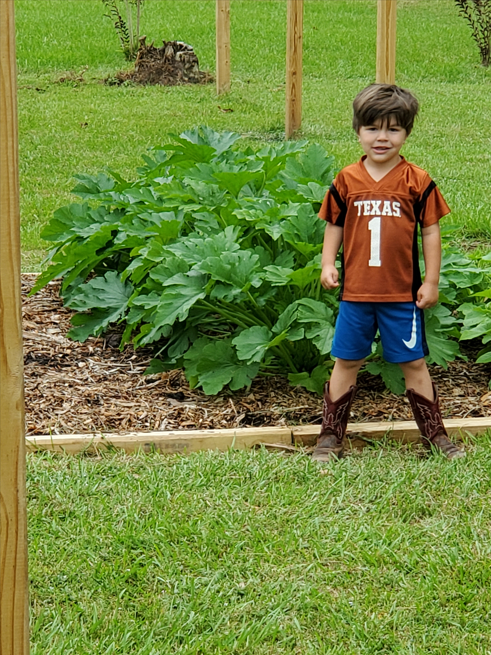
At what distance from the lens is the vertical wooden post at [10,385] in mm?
1565

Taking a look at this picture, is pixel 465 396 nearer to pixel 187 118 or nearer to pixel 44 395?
pixel 44 395

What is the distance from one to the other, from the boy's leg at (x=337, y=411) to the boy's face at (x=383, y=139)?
2.40ft

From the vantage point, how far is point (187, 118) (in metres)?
11.0

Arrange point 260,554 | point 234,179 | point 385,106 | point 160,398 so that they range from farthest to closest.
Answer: point 234,179, point 160,398, point 385,106, point 260,554

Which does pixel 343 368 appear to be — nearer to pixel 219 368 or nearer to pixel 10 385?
pixel 219 368

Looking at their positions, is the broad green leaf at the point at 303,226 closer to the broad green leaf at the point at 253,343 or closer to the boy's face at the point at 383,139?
the broad green leaf at the point at 253,343

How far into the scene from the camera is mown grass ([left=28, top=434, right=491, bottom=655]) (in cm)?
236

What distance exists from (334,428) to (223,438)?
1.35 ft

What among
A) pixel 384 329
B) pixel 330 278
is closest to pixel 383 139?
pixel 330 278

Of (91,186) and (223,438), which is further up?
(91,186)

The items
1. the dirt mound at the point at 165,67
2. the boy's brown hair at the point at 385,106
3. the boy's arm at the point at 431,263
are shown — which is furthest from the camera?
the dirt mound at the point at 165,67

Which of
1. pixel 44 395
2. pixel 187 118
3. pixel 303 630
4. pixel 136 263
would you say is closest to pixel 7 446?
pixel 303 630

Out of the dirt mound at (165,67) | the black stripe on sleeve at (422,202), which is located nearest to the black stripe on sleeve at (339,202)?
the black stripe on sleeve at (422,202)

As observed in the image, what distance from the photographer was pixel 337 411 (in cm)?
331
